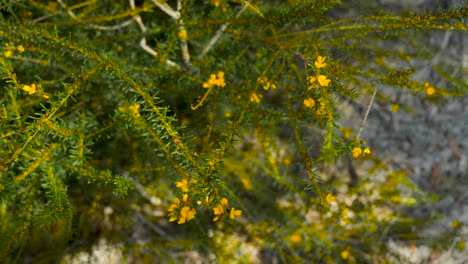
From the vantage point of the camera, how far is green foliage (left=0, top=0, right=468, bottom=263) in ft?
4.39

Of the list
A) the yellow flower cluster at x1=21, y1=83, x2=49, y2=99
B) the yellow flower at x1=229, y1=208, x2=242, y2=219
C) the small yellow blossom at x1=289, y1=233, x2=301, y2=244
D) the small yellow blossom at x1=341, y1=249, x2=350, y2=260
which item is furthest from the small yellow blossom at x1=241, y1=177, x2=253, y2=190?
the yellow flower cluster at x1=21, y1=83, x2=49, y2=99

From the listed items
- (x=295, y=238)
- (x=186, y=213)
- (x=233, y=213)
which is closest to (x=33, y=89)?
(x=186, y=213)

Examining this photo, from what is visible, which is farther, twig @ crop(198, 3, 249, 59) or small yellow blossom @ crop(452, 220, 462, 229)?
small yellow blossom @ crop(452, 220, 462, 229)

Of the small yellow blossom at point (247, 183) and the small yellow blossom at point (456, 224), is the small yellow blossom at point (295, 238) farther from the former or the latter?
the small yellow blossom at point (456, 224)

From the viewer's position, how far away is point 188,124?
7.54 ft

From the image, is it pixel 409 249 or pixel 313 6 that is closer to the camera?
pixel 313 6

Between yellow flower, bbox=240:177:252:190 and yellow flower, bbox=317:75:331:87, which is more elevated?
yellow flower, bbox=317:75:331:87

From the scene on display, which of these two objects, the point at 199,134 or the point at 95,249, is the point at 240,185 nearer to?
the point at 199,134

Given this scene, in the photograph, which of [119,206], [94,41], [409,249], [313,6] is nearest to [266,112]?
[313,6]

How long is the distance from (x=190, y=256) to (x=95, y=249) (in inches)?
26.7

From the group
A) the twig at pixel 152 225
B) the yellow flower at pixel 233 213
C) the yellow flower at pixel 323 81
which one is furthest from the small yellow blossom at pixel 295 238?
the yellow flower at pixel 323 81

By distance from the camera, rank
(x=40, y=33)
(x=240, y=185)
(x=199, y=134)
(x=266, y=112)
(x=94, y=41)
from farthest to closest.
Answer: (x=240, y=185) → (x=199, y=134) → (x=94, y=41) → (x=266, y=112) → (x=40, y=33)

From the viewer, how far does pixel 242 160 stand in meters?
2.76

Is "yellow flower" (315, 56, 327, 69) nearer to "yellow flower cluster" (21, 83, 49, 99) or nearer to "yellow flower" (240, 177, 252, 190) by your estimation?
"yellow flower cluster" (21, 83, 49, 99)
